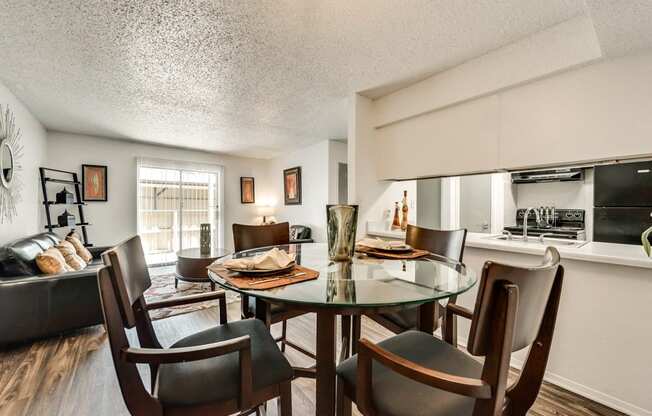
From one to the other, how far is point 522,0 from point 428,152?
4.05 feet

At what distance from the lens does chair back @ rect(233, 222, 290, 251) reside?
2.04m

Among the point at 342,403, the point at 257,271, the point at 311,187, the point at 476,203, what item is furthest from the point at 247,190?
the point at 342,403

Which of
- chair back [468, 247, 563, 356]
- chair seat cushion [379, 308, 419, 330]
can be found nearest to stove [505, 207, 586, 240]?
chair seat cushion [379, 308, 419, 330]

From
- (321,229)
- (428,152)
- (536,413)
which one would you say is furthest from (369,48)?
(321,229)

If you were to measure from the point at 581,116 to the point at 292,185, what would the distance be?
179 inches

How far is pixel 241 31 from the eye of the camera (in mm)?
1812

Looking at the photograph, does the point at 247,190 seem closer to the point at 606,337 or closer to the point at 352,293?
the point at 352,293

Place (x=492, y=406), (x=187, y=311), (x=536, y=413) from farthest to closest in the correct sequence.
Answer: (x=187, y=311)
(x=536, y=413)
(x=492, y=406)

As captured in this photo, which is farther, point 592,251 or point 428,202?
point 428,202

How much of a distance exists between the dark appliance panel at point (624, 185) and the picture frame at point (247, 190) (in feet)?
18.9

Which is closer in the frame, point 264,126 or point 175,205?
point 264,126

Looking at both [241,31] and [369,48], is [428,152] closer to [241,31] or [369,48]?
[369,48]

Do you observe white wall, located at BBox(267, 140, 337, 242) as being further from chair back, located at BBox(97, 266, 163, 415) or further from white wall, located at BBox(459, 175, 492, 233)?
chair back, located at BBox(97, 266, 163, 415)

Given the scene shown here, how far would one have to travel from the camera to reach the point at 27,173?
3330 millimetres
